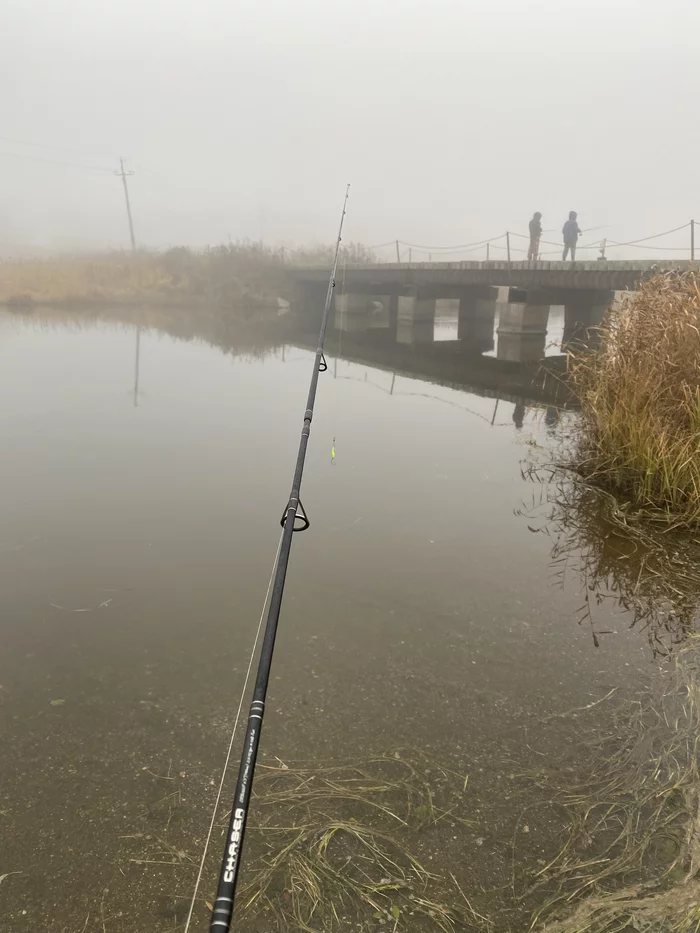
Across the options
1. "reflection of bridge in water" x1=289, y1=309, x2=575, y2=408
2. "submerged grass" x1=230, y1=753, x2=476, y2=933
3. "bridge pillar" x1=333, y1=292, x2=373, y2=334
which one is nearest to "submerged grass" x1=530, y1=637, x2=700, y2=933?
"submerged grass" x1=230, y1=753, x2=476, y2=933

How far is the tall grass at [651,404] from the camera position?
5500mm

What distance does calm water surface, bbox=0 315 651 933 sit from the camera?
96.7 inches

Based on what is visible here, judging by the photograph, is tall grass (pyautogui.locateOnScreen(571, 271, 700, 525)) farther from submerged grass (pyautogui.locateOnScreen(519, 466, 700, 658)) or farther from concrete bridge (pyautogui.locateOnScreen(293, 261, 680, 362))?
concrete bridge (pyautogui.locateOnScreen(293, 261, 680, 362))

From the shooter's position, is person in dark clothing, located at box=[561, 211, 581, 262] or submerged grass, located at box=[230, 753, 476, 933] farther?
person in dark clothing, located at box=[561, 211, 581, 262]

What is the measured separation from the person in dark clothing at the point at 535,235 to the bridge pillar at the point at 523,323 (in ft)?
4.45

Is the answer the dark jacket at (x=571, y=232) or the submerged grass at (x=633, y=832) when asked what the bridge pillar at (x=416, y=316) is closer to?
the dark jacket at (x=571, y=232)

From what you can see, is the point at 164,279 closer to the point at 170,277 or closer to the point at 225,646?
the point at 170,277

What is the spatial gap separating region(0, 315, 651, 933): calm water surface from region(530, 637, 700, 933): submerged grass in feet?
0.54

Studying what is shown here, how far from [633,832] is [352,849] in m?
1.19

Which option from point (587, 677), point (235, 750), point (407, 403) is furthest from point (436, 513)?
point (407, 403)

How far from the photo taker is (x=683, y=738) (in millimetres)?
3029

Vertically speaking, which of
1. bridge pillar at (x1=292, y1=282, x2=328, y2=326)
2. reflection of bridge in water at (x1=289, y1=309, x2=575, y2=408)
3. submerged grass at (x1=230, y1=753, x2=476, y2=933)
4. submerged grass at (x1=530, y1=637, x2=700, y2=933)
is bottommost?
submerged grass at (x1=230, y1=753, x2=476, y2=933)

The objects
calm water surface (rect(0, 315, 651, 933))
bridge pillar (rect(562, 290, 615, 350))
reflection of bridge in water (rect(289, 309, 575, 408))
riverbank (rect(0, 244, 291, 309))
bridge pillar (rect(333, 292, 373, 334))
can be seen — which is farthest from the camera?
riverbank (rect(0, 244, 291, 309))

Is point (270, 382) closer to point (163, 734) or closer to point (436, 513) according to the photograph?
point (436, 513)
